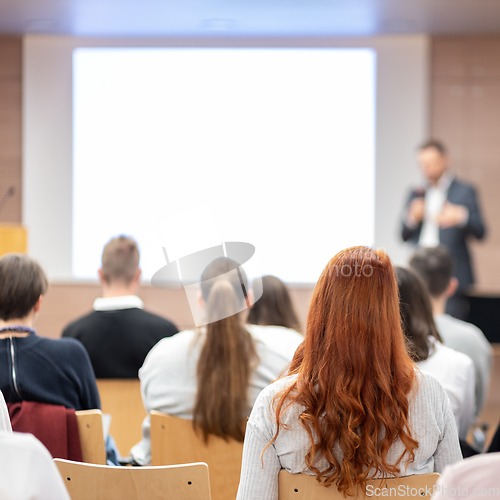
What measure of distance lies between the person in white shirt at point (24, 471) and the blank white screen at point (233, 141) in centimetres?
428

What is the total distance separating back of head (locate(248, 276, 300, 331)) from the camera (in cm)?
242

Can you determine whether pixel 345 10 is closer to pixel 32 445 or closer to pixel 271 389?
pixel 271 389

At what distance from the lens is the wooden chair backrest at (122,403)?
7.12 feet

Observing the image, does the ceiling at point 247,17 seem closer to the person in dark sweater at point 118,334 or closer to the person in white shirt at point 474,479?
the person in dark sweater at point 118,334

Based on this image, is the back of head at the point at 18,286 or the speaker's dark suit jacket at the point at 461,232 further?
the speaker's dark suit jacket at the point at 461,232

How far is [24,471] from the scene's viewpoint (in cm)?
84

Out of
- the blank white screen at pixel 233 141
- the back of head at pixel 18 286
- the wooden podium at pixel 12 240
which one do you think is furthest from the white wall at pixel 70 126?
the back of head at pixel 18 286

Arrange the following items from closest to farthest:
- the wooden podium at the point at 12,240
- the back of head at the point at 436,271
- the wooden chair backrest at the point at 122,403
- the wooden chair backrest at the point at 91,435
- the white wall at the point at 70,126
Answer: the wooden chair backrest at the point at 91,435 < the wooden chair backrest at the point at 122,403 < the back of head at the point at 436,271 < the wooden podium at the point at 12,240 < the white wall at the point at 70,126

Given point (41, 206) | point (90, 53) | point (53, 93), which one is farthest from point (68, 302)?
point (90, 53)

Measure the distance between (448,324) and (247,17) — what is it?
3.34m

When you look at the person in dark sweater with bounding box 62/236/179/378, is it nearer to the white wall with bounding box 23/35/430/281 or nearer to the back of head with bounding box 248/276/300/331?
the back of head with bounding box 248/276/300/331

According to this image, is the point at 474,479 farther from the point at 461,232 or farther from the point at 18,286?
the point at 461,232

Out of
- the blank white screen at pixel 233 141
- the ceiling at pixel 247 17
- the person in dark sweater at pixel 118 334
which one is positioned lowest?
the person in dark sweater at pixel 118 334

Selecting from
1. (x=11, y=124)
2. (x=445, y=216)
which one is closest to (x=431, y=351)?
(x=445, y=216)
